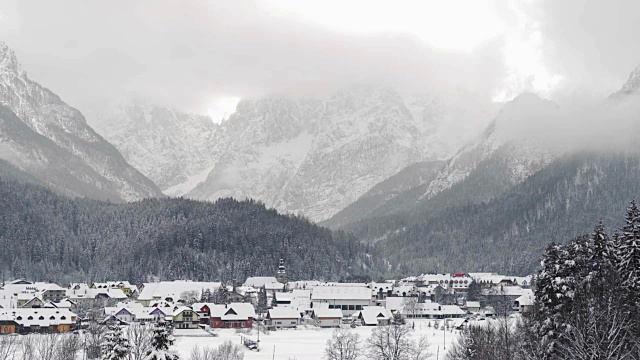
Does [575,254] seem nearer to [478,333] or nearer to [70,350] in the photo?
[478,333]

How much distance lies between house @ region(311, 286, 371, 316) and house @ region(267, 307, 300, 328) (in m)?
24.9

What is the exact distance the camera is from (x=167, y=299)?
617ft

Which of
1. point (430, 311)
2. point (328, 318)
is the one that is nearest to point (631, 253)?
point (328, 318)

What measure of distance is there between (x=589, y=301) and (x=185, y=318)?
115 meters

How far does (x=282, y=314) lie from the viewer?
164000 mm

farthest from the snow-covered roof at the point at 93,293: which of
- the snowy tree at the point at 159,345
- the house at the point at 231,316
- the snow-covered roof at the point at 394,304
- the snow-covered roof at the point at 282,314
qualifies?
the snowy tree at the point at 159,345

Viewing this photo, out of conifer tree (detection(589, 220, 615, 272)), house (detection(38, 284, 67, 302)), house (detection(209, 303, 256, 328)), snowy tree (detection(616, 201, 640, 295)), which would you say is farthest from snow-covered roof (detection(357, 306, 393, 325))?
snowy tree (detection(616, 201, 640, 295))

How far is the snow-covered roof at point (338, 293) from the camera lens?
193000 mm

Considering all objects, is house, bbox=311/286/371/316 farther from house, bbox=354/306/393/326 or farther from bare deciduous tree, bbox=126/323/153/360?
bare deciduous tree, bbox=126/323/153/360

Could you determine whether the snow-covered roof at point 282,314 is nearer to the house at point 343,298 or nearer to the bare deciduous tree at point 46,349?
the house at point 343,298

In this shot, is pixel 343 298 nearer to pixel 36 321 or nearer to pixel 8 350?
pixel 36 321

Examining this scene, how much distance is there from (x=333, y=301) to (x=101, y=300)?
47.6 meters

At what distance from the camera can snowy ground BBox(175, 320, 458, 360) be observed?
98412 mm

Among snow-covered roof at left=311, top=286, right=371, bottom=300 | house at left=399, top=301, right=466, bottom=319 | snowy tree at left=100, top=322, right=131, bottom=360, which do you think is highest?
snow-covered roof at left=311, top=286, right=371, bottom=300
